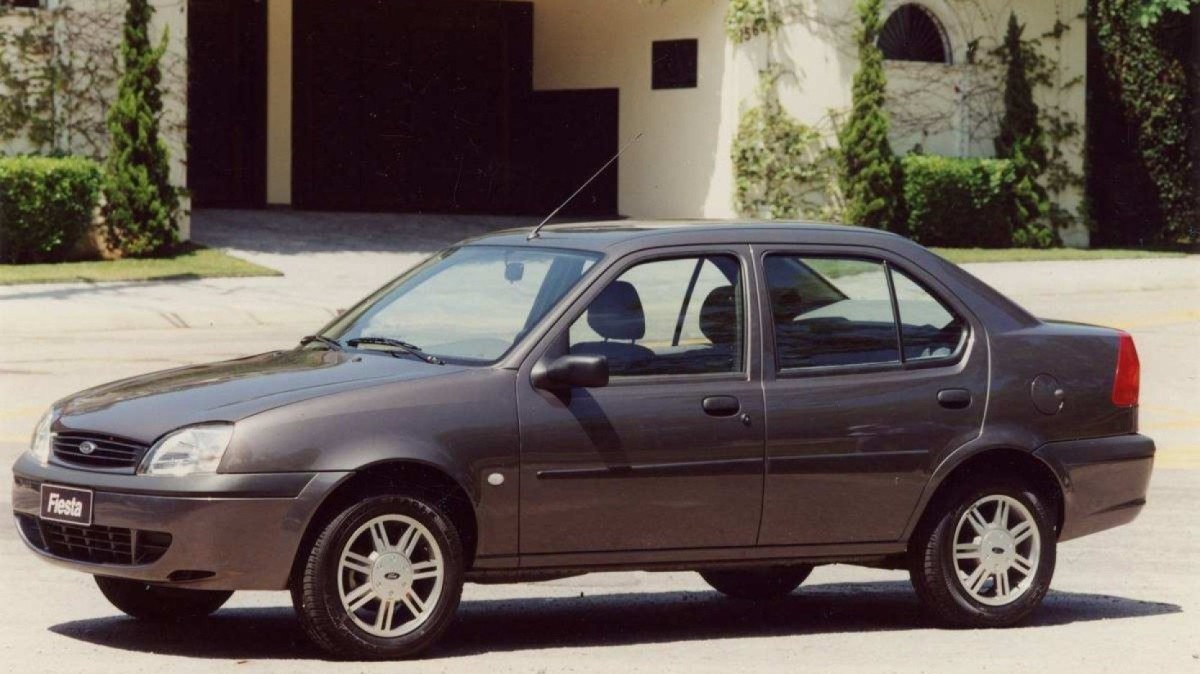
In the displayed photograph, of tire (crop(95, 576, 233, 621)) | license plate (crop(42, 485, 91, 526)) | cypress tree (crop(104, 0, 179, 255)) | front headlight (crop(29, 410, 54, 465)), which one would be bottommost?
tire (crop(95, 576, 233, 621))

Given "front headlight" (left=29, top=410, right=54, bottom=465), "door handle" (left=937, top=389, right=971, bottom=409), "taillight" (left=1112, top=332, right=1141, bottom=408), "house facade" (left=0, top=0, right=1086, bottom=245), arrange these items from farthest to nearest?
1. "house facade" (left=0, top=0, right=1086, bottom=245)
2. "taillight" (left=1112, top=332, right=1141, bottom=408)
3. "door handle" (left=937, top=389, right=971, bottom=409)
4. "front headlight" (left=29, top=410, right=54, bottom=465)

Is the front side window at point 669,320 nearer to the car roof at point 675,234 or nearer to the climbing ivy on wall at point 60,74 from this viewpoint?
the car roof at point 675,234

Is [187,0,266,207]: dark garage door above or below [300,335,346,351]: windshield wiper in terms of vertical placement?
above

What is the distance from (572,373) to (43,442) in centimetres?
190

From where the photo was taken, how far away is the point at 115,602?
7.28 m

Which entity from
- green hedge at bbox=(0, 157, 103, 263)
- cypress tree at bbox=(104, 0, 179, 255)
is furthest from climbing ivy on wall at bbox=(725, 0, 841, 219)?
green hedge at bbox=(0, 157, 103, 263)

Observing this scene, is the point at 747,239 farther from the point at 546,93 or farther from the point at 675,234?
the point at 546,93

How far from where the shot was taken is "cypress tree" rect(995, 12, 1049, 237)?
3109 centimetres

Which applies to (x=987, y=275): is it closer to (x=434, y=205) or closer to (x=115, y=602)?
(x=434, y=205)

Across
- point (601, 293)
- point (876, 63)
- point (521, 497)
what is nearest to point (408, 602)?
point (521, 497)

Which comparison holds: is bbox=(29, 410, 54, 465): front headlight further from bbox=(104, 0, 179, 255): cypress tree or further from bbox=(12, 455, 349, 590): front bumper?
bbox=(104, 0, 179, 255): cypress tree

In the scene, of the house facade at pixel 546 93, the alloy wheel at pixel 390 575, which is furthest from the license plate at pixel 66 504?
the house facade at pixel 546 93

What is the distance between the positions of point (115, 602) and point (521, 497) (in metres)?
1.69

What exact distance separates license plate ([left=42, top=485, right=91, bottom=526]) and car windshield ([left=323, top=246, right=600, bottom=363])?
126 cm
